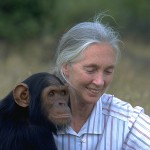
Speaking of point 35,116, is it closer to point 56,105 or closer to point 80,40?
point 56,105

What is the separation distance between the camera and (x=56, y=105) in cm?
570

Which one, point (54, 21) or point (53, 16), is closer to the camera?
point (54, 21)

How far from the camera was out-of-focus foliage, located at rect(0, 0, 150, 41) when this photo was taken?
23.4m

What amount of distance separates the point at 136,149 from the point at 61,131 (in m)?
0.62

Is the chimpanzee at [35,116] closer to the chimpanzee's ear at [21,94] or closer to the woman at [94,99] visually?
the chimpanzee's ear at [21,94]

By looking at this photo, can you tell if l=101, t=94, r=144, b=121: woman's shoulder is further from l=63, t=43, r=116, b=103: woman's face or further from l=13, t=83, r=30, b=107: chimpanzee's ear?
l=13, t=83, r=30, b=107: chimpanzee's ear

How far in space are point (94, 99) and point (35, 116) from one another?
0.47m

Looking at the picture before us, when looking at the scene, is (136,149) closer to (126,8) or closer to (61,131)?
(61,131)

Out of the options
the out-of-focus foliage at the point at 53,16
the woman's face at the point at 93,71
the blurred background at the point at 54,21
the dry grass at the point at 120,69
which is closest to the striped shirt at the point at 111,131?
the woman's face at the point at 93,71

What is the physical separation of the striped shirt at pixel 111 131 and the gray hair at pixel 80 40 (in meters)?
0.43

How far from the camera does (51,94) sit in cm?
575

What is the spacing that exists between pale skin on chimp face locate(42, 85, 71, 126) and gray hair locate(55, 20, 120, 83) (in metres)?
0.25

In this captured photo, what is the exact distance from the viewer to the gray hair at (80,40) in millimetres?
5855

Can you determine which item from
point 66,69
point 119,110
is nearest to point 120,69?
point 119,110
